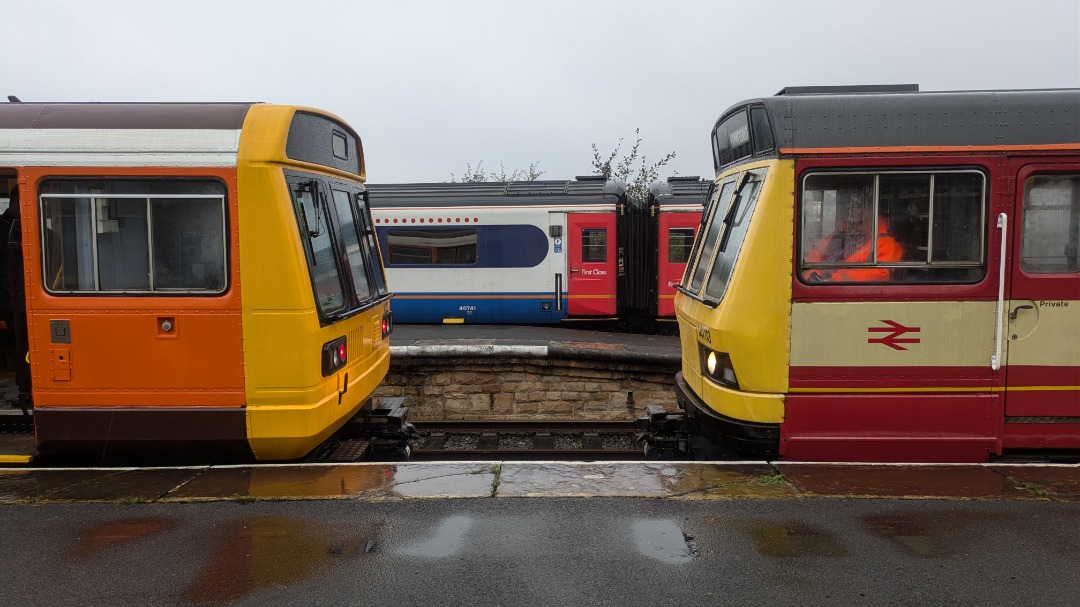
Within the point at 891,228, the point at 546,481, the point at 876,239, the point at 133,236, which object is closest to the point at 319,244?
the point at 133,236

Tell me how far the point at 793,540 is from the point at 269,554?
2825mm

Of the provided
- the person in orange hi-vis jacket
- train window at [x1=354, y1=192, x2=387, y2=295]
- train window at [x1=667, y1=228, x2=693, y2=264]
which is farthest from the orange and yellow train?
train window at [x1=667, y1=228, x2=693, y2=264]

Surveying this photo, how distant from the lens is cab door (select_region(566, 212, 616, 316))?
1422 cm

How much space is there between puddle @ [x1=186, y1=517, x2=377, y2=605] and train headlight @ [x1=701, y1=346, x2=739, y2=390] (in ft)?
8.59

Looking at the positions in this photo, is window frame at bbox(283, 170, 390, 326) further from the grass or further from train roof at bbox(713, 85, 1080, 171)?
the grass

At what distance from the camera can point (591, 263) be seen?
1433 centimetres

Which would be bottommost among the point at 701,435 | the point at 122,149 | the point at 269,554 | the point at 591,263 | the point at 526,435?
the point at 526,435

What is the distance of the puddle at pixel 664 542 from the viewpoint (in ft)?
12.6

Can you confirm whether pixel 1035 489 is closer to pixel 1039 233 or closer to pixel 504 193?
pixel 1039 233

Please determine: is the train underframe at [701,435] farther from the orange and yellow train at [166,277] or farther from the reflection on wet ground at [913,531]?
the orange and yellow train at [166,277]

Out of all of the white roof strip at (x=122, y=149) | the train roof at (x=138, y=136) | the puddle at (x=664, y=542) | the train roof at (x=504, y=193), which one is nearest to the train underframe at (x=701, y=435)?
the puddle at (x=664, y=542)

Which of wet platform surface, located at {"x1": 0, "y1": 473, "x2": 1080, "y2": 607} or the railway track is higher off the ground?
wet platform surface, located at {"x1": 0, "y1": 473, "x2": 1080, "y2": 607}

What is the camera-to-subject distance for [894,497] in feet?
14.9

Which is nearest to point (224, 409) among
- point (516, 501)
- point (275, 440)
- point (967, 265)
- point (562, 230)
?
point (275, 440)
